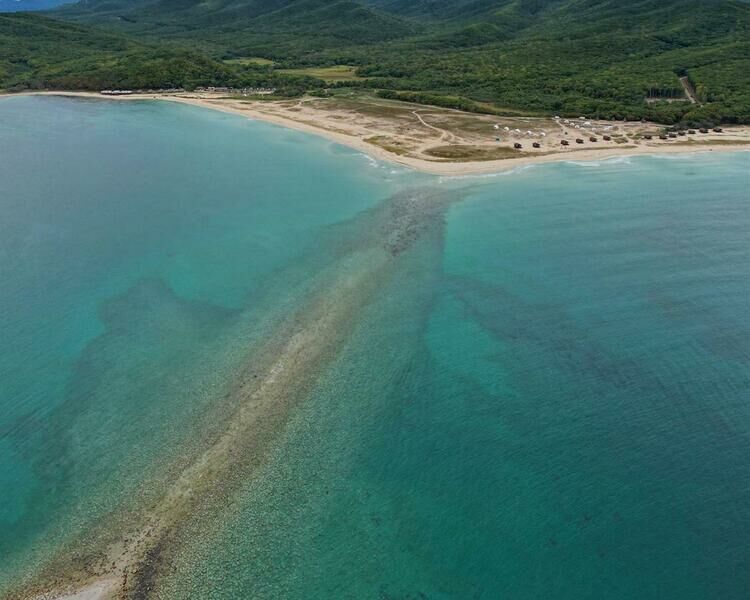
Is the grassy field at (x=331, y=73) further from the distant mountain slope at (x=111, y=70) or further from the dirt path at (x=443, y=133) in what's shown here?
the dirt path at (x=443, y=133)

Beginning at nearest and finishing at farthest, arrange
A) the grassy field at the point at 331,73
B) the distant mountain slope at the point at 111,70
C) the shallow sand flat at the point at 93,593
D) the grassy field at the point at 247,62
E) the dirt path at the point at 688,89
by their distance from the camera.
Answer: the shallow sand flat at the point at 93,593
the dirt path at the point at 688,89
the distant mountain slope at the point at 111,70
the grassy field at the point at 331,73
the grassy field at the point at 247,62

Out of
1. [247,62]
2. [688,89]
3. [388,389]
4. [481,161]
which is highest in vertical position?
[688,89]

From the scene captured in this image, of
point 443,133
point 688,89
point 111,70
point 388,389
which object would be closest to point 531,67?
point 688,89

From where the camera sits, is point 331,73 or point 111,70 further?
point 331,73

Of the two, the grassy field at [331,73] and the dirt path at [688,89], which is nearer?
the dirt path at [688,89]

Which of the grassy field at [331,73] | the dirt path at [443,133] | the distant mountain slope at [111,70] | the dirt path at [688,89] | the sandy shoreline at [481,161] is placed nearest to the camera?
the sandy shoreline at [481,161]

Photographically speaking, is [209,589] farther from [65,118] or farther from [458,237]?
[65,118]

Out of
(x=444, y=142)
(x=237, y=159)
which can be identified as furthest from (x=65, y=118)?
(x=444, y=142)

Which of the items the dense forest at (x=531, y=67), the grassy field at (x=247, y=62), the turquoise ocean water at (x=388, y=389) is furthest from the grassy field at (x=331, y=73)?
the turquoise ocean water at (x=388, y=389)

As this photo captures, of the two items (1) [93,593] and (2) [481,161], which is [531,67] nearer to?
(2) [481,161]
